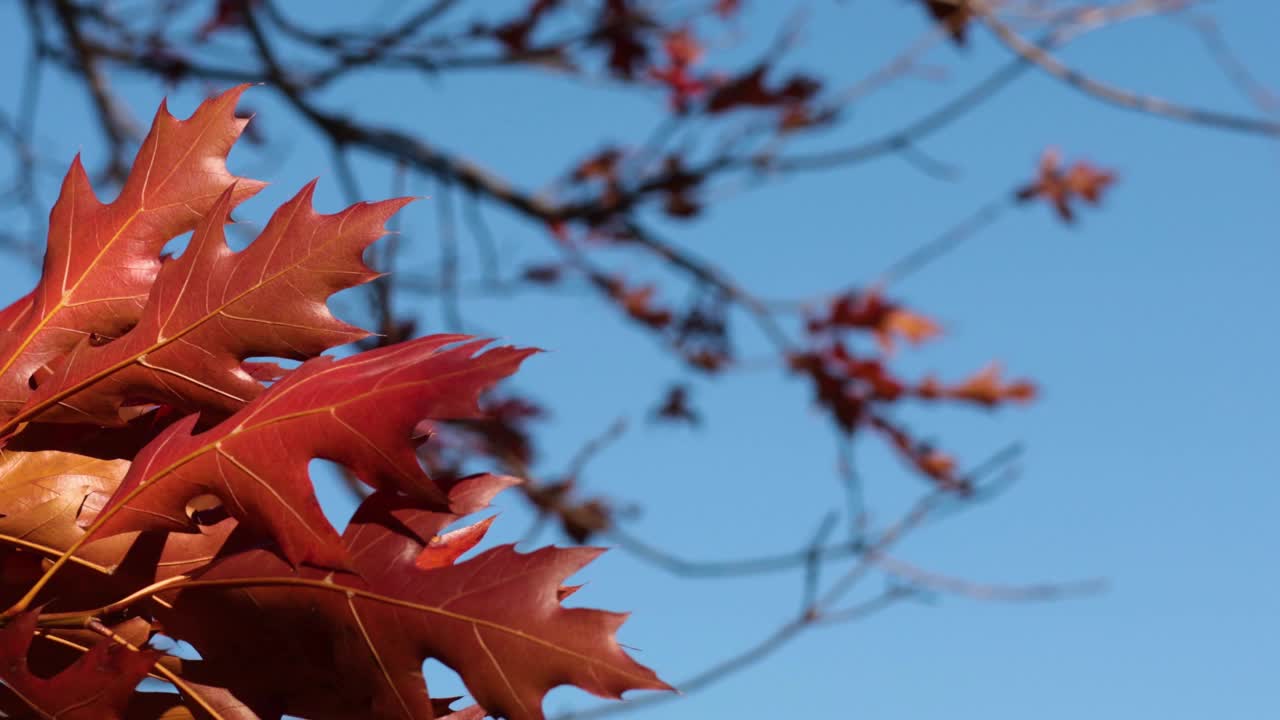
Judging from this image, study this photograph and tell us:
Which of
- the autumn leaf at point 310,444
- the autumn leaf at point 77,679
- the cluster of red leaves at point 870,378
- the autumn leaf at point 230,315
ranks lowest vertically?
the autumn leaf at point 77,679

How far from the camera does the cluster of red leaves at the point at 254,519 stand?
54 cm

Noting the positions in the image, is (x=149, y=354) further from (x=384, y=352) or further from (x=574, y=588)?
(x=574, y=588)

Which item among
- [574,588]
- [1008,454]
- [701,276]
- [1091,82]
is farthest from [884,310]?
[574,588]

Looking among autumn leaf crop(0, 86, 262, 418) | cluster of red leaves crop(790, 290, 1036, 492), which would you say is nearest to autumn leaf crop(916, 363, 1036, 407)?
cluster of red leaves crop(790, 290, 1036, 492)

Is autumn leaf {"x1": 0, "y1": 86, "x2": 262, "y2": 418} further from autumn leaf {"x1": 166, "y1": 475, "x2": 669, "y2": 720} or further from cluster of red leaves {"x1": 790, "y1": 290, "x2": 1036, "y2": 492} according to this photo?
cluster of red leaves {"x1": 790, "y1": 290, "x2": 1036, "y2": 492}

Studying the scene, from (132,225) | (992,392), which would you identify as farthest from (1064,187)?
(132,225)

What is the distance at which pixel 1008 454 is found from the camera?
2.67 m

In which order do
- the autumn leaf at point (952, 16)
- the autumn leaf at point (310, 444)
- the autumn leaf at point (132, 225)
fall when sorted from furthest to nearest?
the autumn leaf at point (952, 16) < the autumn leaf at point (132, 225) < the autumn leaf at point (310, 444)

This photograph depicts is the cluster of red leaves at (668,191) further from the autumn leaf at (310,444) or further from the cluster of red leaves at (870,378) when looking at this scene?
the autumn leaf at (310,444)

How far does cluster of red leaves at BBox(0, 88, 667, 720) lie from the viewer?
0.54m

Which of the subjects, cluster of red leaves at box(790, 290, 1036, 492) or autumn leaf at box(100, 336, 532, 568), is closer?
autumn leaf at box(100, 336, 532, 568)

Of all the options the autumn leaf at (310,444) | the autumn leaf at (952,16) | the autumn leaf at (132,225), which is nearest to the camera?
the autumn leaf at (310,444)

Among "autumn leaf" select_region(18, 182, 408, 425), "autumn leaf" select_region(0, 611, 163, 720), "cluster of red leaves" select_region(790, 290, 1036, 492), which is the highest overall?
"cluster of red leaves" select_region(790, 290, 1036, 492)

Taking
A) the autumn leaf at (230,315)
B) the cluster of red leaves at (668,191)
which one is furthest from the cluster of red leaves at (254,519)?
the cluster of red leaves at (668,191)
